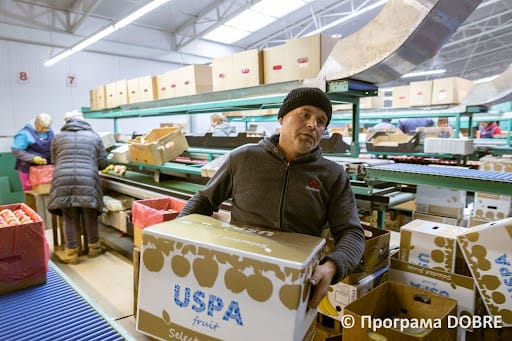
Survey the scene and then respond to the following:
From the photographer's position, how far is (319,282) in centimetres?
92

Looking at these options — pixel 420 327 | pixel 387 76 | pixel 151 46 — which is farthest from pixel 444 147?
pixel 151 46

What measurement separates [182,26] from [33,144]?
612cm

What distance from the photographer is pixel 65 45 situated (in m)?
7.73

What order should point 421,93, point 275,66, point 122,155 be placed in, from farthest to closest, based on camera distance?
Result: point 421,93
point 122,155
point 275,66

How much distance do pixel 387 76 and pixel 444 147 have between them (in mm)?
1923

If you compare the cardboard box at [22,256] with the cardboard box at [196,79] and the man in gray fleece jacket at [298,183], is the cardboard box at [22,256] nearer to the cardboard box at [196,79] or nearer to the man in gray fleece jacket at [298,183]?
the man in gray fleece jacket at [298,183]

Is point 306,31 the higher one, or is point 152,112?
point 306,31

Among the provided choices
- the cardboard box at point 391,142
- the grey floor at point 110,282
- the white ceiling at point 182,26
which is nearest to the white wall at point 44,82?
the white ceiling at point 182,26

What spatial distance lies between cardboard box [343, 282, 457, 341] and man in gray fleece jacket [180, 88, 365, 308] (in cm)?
35

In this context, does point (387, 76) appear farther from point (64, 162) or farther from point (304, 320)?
point (64, 162)

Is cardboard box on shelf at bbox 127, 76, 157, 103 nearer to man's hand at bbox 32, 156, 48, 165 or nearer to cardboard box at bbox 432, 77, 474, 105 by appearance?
man's hand at bbox 32, 156, 48, 165

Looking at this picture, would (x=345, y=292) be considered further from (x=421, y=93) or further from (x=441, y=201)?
(x=421, y=93)

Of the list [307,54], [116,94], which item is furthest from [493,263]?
[116,94]

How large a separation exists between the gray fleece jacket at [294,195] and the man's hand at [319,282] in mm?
206
